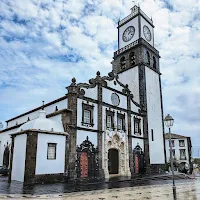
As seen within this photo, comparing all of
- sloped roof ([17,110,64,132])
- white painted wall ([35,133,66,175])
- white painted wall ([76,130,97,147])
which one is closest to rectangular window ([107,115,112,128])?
white painted wall ([76,130,97,147])

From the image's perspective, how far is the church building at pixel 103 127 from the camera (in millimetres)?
18047

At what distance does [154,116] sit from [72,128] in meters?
14.8

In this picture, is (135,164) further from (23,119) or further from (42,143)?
(23,119)

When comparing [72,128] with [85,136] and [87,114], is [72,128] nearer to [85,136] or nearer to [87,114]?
[85,136]

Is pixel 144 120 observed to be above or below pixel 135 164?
above

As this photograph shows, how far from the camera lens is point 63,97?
21.6 metres

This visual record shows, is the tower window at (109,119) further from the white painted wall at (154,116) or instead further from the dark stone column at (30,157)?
the dark stone column at (30,157)

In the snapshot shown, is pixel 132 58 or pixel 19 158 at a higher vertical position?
pixel 132 58

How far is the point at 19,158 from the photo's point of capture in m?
17.9

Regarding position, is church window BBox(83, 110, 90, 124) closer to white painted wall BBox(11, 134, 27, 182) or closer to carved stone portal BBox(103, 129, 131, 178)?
carved stone portal BBox(103, 129, 131, 178)

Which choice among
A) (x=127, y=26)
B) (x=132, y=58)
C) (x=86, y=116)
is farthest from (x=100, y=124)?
(x=127, y=26)

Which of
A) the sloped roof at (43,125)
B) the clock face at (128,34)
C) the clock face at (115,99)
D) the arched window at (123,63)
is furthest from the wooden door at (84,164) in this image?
the clock face at (128,34)

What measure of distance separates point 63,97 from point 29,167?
24.2 feet

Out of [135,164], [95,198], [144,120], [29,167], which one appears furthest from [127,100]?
[95,198]
